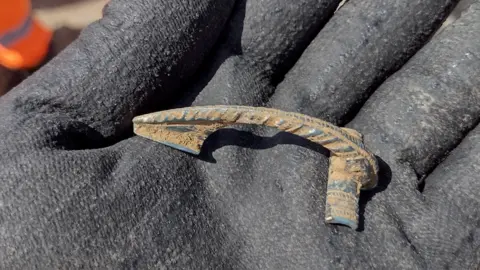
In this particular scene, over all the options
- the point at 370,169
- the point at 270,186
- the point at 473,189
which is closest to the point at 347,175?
the point at 370,169

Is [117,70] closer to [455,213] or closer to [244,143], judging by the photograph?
[244,143]

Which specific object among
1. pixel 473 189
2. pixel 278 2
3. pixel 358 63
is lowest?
pixel 473 189

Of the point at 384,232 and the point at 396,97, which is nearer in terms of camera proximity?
the point at 384,232

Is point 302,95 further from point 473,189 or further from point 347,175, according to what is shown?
point 473,189

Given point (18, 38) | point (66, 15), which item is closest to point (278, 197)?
point (18, 38)

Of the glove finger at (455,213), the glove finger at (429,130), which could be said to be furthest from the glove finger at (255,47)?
the glove finger at (455,213)
